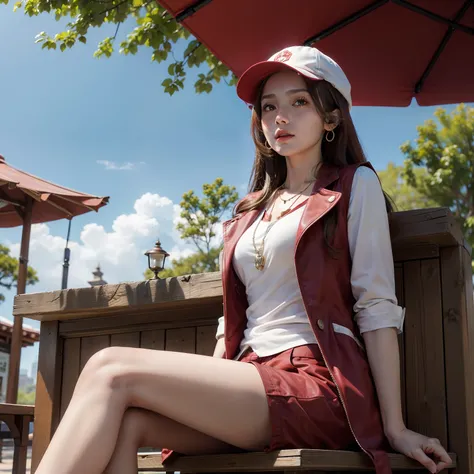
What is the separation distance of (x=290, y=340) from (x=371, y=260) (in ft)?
1.05

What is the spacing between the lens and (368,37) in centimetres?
398

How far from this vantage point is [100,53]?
741cm

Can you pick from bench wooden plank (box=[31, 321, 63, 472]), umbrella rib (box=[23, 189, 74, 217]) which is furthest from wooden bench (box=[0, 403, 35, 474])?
umbrella rib (box=[23, 189, 74, 217])

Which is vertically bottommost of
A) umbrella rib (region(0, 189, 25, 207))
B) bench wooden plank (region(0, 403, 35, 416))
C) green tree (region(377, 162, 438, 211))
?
bench wooden plank (region(0, 403, 35, 416))

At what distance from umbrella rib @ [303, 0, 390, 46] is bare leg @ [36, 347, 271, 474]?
2.66 m

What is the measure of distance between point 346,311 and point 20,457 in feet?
11.9

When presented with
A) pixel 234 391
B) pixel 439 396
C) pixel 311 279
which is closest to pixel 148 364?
pixel 234 391

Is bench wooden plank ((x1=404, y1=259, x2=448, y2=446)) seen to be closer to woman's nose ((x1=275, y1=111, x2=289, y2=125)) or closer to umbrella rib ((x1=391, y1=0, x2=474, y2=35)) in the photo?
woman's nose ((x1=275, y1=111, x2=289, y2=125))

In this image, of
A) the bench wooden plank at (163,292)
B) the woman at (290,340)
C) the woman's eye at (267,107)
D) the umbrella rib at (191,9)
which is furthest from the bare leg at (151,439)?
the umbrella rib at (191,9)

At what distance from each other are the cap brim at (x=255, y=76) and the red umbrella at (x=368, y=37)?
4.24ft

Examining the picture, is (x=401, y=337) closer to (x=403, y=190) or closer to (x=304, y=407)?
(x=304, y=407)

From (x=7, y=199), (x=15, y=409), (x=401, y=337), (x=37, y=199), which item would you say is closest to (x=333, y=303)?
(x=401, y=337)

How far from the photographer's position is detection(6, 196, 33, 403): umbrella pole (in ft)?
24.8

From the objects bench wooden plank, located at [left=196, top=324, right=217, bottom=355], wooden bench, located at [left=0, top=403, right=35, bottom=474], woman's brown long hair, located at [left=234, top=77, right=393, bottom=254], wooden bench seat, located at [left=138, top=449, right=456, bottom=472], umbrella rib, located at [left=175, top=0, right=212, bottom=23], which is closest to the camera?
wooden bench seat, located at [left=138, top=449, right=456, bottom=472]
